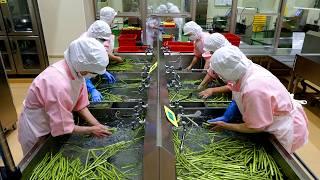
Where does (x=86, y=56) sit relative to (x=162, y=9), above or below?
below

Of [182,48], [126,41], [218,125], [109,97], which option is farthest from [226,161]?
[126,41]

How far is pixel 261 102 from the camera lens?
1283 millimetres

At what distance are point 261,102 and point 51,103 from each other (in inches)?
45.1

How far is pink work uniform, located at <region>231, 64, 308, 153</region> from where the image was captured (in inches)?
50.8

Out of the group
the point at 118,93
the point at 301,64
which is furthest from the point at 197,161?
the point at 301,64

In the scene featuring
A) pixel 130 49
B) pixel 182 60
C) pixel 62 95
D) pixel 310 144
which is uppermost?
pixel 62 95

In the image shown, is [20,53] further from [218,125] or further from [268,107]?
[268,107]

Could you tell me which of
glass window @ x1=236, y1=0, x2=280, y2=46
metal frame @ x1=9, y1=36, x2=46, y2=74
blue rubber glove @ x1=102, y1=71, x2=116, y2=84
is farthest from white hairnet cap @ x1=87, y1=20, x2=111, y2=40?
glass window @ x1=236, y1=0, x2=280, y2=46

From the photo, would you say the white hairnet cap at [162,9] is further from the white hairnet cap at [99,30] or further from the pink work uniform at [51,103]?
the pink work uniform at [51,103]

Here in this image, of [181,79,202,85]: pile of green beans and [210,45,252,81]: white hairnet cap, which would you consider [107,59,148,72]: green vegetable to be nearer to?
[181,79,202,85]: pile of green beans

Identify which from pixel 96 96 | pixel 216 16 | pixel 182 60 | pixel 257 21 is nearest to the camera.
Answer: pixel 96 96

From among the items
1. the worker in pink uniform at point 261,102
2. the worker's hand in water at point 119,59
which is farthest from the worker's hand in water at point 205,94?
the worker's hand in water at point 119,59

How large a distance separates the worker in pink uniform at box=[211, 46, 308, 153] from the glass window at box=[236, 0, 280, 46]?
3.55 m

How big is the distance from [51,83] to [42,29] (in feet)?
12.0
